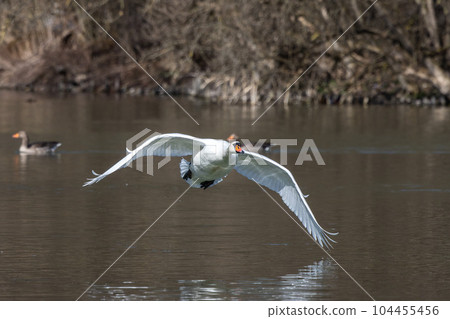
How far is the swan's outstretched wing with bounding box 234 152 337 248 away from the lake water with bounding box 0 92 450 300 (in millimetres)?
350

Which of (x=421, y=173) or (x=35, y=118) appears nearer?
(x=421, y=173)

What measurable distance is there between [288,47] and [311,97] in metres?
2.06

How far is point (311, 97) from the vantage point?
107 feet

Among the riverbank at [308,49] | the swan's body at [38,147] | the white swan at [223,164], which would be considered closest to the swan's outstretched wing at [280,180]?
the white swan at [223,164]

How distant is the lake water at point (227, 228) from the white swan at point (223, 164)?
53cm

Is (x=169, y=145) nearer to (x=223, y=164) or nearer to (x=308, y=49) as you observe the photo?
(x=223, y=164)

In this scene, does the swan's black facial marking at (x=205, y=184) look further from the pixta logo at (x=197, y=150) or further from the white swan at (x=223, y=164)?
the pixta logo at (x=197, y=150)

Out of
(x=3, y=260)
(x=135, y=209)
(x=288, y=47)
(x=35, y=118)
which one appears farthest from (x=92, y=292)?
(x=288, y=47)

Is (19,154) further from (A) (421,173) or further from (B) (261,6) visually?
(B) (261,6)

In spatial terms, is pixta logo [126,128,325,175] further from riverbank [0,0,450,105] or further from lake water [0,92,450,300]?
riverbank [0,0,450,105]

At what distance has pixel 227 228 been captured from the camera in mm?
12195

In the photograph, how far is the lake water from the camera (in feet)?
31.5

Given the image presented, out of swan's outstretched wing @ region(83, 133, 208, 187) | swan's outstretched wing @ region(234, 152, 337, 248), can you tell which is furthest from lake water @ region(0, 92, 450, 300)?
swan's outstretched wing @ region(83, 133, 208, 187)

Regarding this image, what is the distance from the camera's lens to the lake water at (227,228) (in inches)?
378
